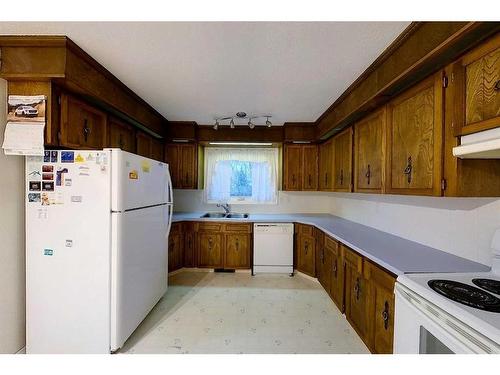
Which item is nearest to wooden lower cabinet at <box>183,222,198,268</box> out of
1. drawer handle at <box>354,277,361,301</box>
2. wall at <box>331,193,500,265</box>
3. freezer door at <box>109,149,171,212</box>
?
freezer door at <box>109,149,171,212</box>

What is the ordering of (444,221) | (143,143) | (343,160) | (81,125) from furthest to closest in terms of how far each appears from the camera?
(143,143) → (343,160) → (81,125) → (444,221)

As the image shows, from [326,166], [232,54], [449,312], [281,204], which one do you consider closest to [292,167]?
[326,166]

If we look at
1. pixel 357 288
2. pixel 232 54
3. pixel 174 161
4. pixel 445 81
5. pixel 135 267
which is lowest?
pixel 357 288

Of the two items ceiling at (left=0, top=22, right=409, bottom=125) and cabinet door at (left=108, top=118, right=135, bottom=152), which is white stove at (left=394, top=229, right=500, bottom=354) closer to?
ceiling at (left=0, top=22, right=409, bottom=125)

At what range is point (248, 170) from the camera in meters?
4.15

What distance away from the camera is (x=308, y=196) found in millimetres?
4184

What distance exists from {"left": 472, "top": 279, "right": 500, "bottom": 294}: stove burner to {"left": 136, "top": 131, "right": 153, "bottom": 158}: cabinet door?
3300 mm

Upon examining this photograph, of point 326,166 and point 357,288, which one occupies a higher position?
point 326,166

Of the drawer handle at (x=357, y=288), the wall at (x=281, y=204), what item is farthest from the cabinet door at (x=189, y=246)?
the drawer handle at (x=357, y=288)

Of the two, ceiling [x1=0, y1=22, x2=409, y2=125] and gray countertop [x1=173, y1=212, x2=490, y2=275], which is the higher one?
ceiling [x1=0, y1=22, x2=409, y2=125]

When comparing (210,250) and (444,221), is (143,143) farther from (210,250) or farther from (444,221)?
(444,221)

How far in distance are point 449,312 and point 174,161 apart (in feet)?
11.8

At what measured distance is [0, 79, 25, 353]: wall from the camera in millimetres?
1646

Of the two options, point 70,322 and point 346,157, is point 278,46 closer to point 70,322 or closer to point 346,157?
point 346,157
